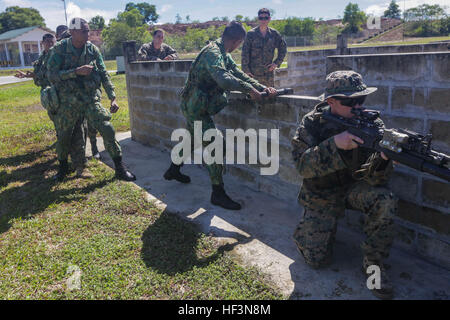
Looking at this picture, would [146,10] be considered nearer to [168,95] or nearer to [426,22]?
[426,22]

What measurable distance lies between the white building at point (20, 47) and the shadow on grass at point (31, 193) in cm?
5085

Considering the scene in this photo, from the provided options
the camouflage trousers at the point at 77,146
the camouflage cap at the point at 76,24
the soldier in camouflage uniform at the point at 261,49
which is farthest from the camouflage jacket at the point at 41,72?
the soldier in camouflage uniform at the point at 261,49

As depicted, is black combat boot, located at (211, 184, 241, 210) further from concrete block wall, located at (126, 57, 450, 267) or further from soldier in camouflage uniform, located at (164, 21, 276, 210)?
concrete block wall, located at (126, 57, 450, 267)

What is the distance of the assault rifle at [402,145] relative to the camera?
7.06 ft

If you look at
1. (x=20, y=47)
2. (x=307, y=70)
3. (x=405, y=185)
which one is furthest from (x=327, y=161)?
(x=20, y=47)

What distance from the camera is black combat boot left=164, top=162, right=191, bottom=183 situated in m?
4.96

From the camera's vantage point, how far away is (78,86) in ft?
16.7

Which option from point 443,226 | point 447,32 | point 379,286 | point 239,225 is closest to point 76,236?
point 239,225

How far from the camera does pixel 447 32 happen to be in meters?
49.7

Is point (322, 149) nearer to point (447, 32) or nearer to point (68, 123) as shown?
point (68, 123)

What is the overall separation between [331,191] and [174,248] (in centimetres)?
145

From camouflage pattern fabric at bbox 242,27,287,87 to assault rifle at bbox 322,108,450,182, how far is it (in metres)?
4.19

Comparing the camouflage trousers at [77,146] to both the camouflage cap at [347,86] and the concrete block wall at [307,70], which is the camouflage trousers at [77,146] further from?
the concrete block wall at [307,70]

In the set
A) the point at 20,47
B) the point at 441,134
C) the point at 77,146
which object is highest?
the point at 20,47
